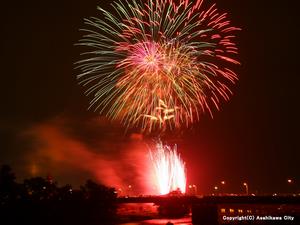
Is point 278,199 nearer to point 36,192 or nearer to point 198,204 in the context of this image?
point 198,204

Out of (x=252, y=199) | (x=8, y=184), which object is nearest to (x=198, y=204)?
(x=252, y=199)

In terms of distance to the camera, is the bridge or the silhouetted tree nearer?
the bridge

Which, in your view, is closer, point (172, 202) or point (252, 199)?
point (252, 199)

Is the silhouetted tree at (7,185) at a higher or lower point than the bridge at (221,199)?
higher

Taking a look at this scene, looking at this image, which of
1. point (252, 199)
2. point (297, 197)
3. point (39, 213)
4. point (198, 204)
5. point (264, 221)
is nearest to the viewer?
point (264, 221)

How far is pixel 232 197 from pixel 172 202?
14127mm

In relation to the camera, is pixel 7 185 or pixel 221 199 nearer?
pixel 221 199

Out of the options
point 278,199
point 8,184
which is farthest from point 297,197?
point 8,184

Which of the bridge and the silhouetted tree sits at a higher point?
the silhouetted tree

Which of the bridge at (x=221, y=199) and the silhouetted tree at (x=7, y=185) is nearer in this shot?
the bridge at (x=221, y=199)

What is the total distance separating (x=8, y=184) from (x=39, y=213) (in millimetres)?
28038

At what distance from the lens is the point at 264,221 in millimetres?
70125

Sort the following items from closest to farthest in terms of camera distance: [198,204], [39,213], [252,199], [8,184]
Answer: [252,199] < [198,204] < [39,213] < [8,184]

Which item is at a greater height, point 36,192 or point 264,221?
point 36,192
